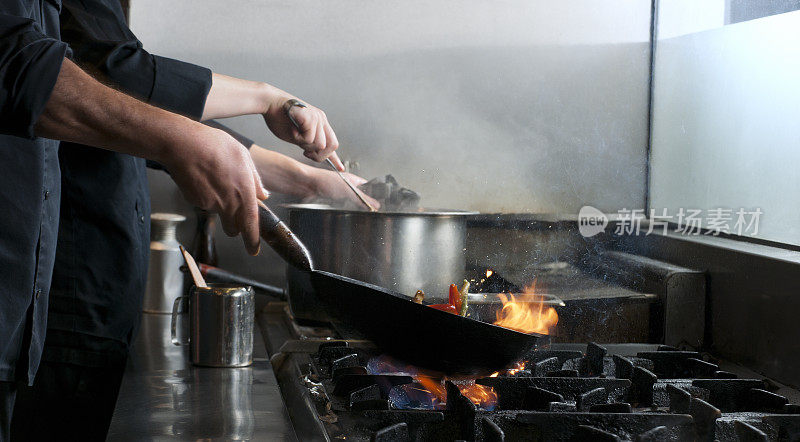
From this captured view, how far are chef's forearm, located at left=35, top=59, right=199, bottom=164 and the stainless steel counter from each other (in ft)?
0.99

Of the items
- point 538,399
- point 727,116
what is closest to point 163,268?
point 538,399

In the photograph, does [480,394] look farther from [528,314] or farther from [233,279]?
[233,279]

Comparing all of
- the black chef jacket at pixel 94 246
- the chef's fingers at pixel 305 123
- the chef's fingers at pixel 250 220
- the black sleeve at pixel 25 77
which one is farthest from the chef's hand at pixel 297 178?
the black sleeve at pixel 25 77

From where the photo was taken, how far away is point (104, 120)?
793 millimetres

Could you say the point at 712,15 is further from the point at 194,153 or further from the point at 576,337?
the point at 194,153

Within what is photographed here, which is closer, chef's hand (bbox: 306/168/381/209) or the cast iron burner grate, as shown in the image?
the cast iron burner grate

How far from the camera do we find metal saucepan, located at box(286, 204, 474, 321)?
120 cm

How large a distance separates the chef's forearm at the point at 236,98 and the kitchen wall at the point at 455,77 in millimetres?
274

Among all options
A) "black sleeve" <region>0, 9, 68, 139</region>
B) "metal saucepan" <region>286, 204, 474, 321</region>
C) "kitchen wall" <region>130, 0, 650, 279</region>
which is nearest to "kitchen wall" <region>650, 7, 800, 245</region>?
"kitchen wall" <region>130, 0, 650, 279</region>

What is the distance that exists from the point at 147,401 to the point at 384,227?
44cm

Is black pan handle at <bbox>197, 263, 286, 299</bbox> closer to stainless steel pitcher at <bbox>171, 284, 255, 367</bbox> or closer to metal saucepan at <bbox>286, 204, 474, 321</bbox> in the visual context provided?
metal saucepan at <bbox>286, 204, 474, 321</bbox>

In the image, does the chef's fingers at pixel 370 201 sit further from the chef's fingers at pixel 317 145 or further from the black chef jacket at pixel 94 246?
the black chef jacket at pixel 94 246

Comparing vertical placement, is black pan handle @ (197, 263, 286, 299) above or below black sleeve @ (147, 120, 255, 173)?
below

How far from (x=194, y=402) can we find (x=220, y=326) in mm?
182
